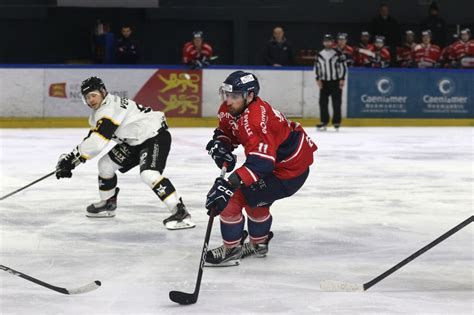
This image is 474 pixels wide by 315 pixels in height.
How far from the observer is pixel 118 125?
5422 millimetres

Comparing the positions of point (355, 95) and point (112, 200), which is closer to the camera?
point (112, 200)

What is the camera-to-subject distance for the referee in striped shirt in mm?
12805

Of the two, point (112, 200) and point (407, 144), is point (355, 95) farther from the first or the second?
point (112, 200)

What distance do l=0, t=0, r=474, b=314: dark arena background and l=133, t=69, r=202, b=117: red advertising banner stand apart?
0.06 ft

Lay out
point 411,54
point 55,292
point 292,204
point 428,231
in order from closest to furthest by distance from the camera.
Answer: point 55,292 → point 428,231 → point 292,204 → point 411,54

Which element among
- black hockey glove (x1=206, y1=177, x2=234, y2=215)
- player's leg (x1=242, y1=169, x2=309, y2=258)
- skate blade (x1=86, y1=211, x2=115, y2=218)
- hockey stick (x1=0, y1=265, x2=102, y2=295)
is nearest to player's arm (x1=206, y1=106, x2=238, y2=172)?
player's leg (x1=242, y1=169, x2=309, y2=258)

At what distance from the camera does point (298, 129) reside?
15.0 feet

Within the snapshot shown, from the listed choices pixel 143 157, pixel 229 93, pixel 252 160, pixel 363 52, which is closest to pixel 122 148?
pixel 143 157

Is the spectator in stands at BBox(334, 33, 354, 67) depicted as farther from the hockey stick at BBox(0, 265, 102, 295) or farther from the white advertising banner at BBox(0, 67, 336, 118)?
the hockey stick at BBox(0, 265, 102, 295)

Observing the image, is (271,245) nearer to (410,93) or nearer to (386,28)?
(410,93)

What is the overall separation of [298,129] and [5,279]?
1496 millimetres

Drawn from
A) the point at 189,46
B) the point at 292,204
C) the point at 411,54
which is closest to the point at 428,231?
the point at 292,204

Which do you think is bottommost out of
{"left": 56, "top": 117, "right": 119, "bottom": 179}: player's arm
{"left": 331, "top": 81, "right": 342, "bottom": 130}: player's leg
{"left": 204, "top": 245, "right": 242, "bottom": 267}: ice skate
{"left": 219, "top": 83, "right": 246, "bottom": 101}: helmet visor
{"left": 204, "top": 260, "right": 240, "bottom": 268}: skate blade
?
{"left": 331, "top": 81, "right": 342, "bottom": 130}: player's leg

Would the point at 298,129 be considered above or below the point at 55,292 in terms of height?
above
